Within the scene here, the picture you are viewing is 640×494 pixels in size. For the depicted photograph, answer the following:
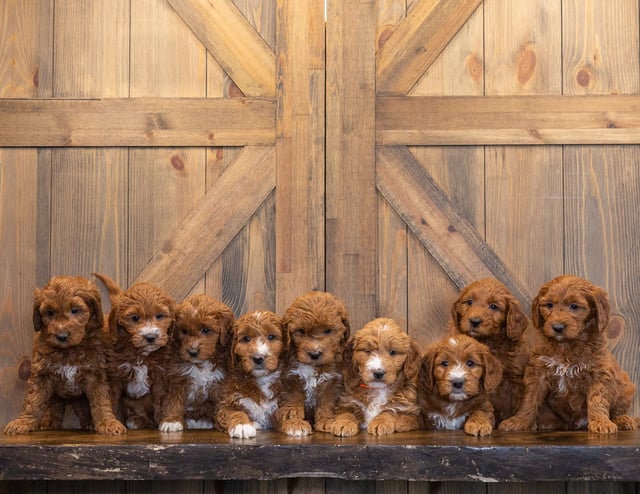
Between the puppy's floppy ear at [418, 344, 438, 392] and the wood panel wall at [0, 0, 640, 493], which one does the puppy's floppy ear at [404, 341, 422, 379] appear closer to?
the puppy's floppy ear at [418, 344, 438, 392]

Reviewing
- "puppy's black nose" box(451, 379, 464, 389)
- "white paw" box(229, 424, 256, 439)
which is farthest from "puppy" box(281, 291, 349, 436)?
"puppy's black nose" box(451, 379, 464, 389)

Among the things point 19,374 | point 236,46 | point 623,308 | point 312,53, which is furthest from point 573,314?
point 19,374

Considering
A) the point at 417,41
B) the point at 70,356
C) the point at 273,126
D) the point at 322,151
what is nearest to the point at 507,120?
the point at 417,41

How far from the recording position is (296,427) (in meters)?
4.29

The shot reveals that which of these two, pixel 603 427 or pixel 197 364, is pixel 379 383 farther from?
pixel 603 427

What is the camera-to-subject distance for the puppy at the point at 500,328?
4582mm

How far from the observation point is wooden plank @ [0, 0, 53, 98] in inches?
205

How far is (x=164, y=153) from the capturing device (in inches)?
204

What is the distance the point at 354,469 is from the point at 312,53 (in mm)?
2655

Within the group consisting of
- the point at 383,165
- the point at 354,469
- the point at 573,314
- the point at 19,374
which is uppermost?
the point at 383,165

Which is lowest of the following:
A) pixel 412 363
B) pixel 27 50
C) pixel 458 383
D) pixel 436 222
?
pixel 458 383

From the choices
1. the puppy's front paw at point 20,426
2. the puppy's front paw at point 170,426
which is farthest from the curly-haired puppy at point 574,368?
the puppy's front paw at point 20,426

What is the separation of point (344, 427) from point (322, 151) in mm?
1812

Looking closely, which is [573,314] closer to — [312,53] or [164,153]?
[312,53]
